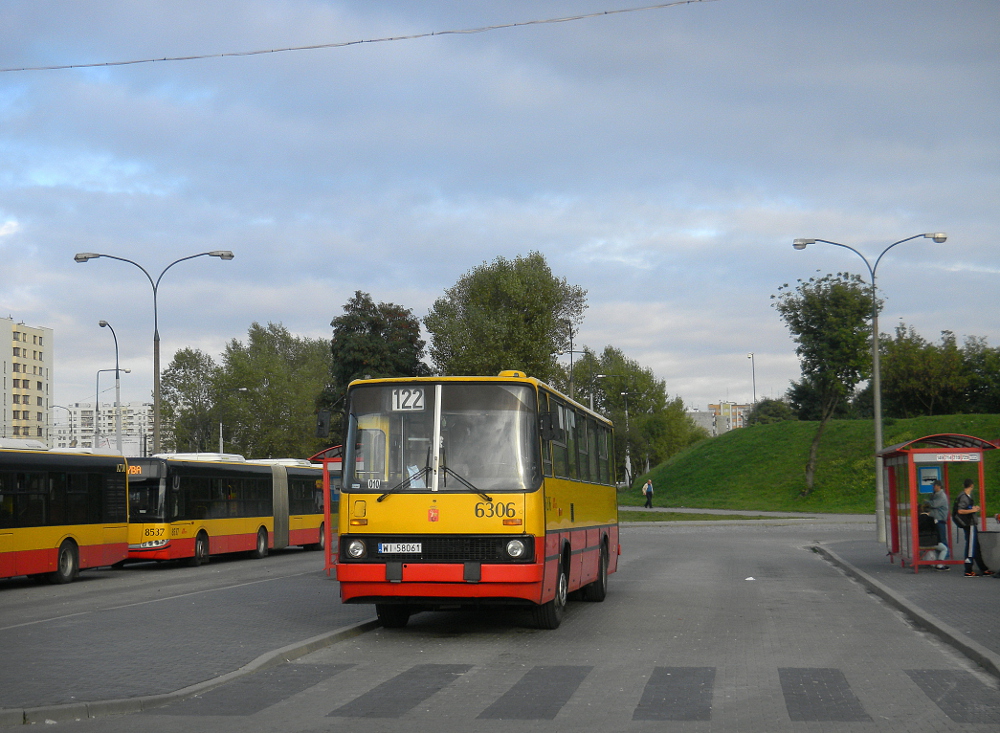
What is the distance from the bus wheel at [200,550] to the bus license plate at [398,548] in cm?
1795

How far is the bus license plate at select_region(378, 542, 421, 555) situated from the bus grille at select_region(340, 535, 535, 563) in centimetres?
2

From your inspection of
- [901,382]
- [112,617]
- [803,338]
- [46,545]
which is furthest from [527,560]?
[901,382]

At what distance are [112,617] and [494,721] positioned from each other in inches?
346

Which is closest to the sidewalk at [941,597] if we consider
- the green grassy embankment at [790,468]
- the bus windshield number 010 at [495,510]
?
the bus windshield number 010 at [495,510]

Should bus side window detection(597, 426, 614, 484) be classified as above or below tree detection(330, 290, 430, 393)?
below

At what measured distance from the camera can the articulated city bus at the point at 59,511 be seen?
71.2 ft

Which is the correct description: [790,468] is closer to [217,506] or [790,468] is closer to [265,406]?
[217,506]

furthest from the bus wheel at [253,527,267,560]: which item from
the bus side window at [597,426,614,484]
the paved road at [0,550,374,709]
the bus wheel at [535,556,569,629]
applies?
the bus wheel at [535,556,569,629]

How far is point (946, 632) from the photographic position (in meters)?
12.2

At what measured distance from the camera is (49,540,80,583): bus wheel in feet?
77.5

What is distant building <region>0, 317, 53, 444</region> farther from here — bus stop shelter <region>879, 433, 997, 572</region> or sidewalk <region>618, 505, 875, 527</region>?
bus stop shelter <region>879, 433, 997, 572</region>

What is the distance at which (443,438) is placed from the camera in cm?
1278

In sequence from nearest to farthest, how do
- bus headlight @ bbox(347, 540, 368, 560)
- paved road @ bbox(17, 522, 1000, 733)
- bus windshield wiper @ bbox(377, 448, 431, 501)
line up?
paved road @ bbox(17, 522, 1000, 733), bus headlight @ bbox(347, 540, 368, 560), bus windshield wiper @ bbox(377, 448, 431, 501)

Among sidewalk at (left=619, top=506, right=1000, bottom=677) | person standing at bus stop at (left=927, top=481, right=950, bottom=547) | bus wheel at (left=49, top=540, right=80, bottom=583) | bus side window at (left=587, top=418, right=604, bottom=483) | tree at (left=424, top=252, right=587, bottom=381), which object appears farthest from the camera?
tree at (left=424, top=252, right=587, bottom=381)
